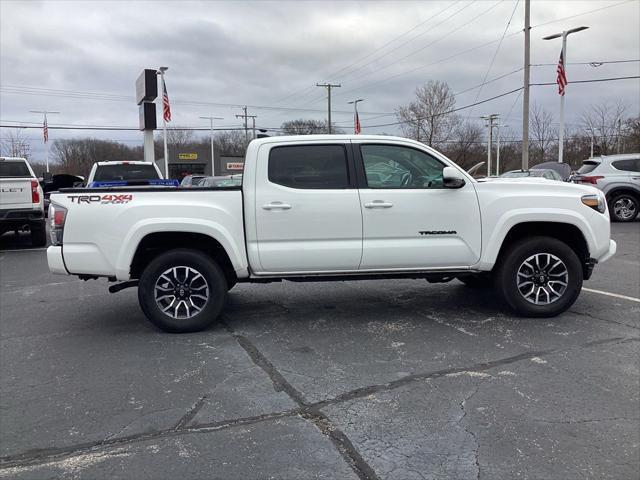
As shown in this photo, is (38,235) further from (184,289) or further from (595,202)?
(595,202)

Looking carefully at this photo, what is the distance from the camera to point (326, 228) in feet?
18.1

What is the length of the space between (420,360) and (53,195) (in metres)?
3.78

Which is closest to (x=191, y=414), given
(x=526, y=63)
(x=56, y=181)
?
(x=56, y=181)

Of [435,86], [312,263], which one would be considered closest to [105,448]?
[312,263]

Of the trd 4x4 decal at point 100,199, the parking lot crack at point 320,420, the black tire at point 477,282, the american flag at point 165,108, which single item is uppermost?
the american flag at point 165,108

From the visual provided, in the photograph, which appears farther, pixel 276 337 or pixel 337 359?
pixel 276 337

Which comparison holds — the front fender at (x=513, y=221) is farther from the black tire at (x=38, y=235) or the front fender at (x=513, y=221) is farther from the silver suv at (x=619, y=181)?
the silver suv at (x=619, y=181)

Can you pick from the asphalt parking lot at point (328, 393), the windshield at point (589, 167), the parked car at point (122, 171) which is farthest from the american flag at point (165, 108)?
the asphalt parking lot at point (328, 393)

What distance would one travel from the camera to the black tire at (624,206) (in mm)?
15859

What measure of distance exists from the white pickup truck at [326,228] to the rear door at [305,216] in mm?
11

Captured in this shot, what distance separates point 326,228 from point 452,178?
134 centimetres

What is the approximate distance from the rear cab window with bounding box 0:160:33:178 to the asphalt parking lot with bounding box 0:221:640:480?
24.9ft

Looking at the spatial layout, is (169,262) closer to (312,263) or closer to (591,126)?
(312,263)

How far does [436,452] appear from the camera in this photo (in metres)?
3.22
